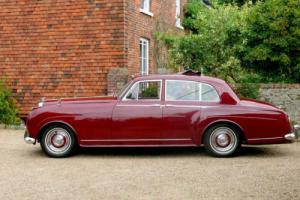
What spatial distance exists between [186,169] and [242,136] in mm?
1692

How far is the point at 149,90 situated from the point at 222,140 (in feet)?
5.31

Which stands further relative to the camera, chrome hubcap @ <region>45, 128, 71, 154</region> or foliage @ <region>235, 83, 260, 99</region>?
foliage @ <region>235, 83, 260, 99</region>

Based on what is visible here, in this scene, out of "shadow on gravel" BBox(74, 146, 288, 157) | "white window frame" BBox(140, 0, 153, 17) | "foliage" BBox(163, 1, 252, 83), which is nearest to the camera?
"shadow on gravel" BBox(74, 146, 288, 157)

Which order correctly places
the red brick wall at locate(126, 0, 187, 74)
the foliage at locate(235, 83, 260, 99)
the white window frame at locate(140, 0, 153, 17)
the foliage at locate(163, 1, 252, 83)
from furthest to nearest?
the white window frame at locate(140, 0, 153, 17) → the red brick wall at locate(126, 0, 187, 74) → the foliage at locate(163, 1, 252, 83) → the foliage at locate(235, 83, 260, 99)

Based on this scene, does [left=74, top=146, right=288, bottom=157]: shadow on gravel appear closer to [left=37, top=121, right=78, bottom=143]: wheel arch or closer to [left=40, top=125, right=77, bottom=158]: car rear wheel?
[left=40, top=125, right=77, bottom=158]: car rear wheel

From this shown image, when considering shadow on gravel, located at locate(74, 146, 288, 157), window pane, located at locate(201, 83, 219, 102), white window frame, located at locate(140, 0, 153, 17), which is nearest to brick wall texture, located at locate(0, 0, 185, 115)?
white window frame, located at locate(140, 0, 153, 17)

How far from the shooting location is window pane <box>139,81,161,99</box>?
31.5 feet

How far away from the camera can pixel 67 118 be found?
947 cm

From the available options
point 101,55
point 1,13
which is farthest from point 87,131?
point 1,13

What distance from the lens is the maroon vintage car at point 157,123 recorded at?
9383 mm

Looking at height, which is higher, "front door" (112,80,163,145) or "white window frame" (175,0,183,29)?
"white window frame" (175,0,183,29)

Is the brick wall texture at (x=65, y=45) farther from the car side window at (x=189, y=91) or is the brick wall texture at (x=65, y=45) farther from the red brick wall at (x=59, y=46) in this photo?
the car side window at (x=189, y=91)

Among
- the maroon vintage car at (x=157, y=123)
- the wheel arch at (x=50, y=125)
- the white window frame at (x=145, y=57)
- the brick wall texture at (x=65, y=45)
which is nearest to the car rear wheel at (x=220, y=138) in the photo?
the maroon vintage car at (x=157, y=123)

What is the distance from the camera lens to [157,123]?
9383mm
